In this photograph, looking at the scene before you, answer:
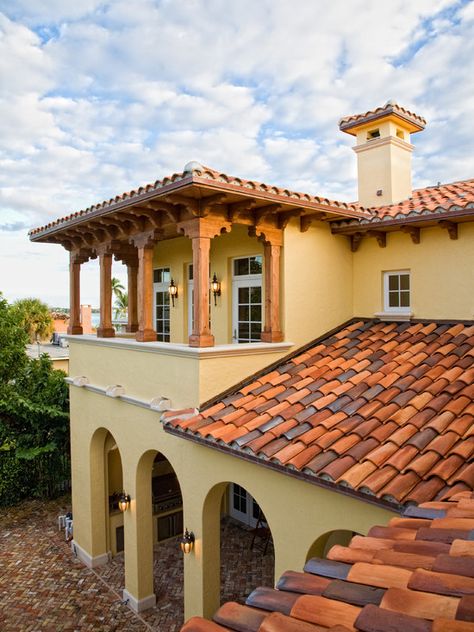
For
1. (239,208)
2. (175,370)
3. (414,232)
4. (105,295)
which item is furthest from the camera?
(105,295)

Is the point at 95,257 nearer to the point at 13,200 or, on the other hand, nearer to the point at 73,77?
the point at 73,77

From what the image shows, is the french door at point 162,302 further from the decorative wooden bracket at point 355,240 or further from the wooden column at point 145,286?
the decorative wooden bracket at point 355,240

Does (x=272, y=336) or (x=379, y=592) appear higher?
(x=272, y=336)

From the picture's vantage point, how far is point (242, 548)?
1215 cm

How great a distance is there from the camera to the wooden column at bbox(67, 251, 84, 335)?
450 inches

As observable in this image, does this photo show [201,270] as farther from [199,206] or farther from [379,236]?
[379,236]

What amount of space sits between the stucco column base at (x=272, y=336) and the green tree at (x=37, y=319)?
26.1 meters

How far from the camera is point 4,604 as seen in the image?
32.5ft

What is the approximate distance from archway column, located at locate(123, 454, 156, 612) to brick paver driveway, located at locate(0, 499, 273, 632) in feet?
1.03

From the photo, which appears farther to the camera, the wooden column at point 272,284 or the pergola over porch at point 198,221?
the wooden column at point 272,284

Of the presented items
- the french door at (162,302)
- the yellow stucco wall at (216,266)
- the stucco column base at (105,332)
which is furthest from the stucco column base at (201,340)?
the french door at (162,302)

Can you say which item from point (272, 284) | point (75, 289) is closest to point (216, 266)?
point (272, 284)

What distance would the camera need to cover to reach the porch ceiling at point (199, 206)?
6.57 metres

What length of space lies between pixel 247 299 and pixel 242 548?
697 centimetres
